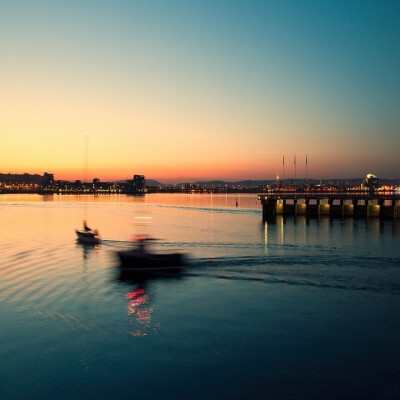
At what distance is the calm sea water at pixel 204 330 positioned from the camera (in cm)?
1528

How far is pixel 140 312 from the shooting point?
24281 mm

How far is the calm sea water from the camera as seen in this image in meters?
15.3

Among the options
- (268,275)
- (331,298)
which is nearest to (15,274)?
(268,275)

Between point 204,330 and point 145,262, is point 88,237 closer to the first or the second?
point 145,262

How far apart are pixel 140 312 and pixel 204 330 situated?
4911mm

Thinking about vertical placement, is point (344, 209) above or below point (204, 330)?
above

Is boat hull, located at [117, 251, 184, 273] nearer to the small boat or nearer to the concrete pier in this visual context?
the small boat

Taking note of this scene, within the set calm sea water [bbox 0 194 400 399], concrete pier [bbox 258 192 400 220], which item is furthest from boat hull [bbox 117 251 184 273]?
concrete pier [bbox 258 192 400 220]

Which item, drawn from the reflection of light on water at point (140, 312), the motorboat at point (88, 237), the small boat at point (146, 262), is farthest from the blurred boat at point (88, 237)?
the reflection of light on water at point (140, 312)

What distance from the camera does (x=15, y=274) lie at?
34750mm

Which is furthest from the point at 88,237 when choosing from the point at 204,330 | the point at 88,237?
the point at 204,330

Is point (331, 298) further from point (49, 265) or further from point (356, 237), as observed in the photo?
point (356, 237)

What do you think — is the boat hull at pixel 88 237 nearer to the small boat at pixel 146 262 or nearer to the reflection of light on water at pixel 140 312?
the small boat at pixel 146 262

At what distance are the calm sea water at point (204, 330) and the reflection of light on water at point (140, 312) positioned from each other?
62mm
